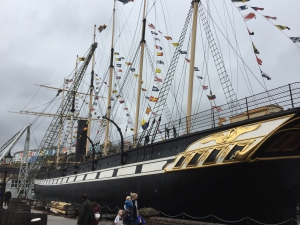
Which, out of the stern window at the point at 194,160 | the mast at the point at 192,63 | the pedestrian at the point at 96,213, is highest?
the mast at the point at 192,63

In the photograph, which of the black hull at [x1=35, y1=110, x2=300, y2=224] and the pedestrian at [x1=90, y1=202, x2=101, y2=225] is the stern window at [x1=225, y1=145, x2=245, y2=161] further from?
the pedestrian at [x1=90, y1=202, x2=101, y2=225]

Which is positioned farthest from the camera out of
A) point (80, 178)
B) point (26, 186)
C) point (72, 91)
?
→ point (72, 91)

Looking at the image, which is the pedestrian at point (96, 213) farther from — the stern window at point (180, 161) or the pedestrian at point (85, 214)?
the stern window at point (180, 161)

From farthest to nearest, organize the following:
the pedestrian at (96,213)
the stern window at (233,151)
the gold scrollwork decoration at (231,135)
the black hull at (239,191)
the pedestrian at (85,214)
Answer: the black hull at (239,191) < the gold scrollwork decoration at (231,135) < the stern window at (233,151) < the pedestrian at (96,213) < the pedestrian at (85,214)

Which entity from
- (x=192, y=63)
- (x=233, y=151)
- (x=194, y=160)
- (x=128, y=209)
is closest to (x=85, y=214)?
(x=128, y=209)

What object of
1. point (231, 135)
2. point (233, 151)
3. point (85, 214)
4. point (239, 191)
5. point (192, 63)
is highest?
point (192, 63)

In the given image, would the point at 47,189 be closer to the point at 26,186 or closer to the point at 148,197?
the point at 26,186

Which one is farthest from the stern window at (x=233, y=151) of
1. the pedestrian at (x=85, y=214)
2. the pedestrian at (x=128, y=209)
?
the pedestrian at (x=85, y=214)

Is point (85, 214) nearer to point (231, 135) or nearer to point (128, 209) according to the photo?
point (128, 209)

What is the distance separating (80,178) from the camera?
21266mm

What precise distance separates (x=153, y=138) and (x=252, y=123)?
5.81 metres

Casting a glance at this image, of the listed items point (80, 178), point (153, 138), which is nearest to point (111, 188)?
point (153, 138)

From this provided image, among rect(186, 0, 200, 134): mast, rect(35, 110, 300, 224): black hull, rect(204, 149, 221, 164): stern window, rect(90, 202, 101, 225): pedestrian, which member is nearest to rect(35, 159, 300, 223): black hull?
rect(35, 110, 300, 224): black hull

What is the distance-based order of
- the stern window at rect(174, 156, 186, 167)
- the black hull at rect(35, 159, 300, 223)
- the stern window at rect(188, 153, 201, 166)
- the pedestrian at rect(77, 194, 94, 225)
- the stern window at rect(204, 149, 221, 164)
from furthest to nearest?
the stern window at rect(174, 156, 186, 167) < the stern window at rect(188, 153, 201, 166) < the stern window at rect(204, 149, 221, 164) < the black hull at rect(35, 159, 300, 223) < the pedestrian at rect(77, 194, 94, 225)
